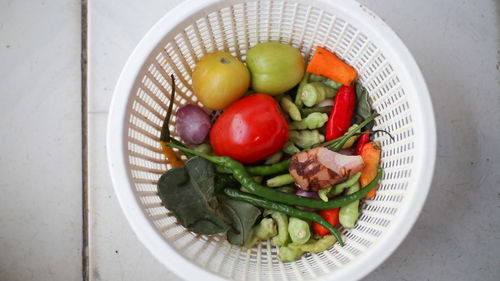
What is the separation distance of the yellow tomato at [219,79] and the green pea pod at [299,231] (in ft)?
0.90

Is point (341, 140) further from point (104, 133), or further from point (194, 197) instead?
point (104, 133)

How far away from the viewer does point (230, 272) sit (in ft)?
2.11

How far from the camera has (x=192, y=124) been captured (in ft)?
2.44

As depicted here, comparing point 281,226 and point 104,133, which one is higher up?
point 104,133

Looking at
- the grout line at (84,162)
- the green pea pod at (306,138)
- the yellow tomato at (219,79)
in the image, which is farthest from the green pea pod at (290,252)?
the grout line at (84,162)

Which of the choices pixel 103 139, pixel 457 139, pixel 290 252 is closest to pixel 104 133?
pixel 103 139

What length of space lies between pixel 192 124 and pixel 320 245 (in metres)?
0.35

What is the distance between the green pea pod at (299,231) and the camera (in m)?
0.70

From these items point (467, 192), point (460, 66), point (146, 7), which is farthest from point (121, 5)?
point (467, 192)

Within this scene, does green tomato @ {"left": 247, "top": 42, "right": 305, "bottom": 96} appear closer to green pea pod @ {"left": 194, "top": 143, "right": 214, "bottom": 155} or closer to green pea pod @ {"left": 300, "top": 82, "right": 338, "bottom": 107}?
green pea pod @ {"left": 300, "top": 82, "right": 338, "bottom": 107}

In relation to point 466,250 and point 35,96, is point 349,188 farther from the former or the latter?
point 35,96

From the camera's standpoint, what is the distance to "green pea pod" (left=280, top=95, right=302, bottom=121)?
0.74 meters

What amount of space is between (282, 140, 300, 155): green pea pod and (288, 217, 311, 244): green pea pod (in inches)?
5.5

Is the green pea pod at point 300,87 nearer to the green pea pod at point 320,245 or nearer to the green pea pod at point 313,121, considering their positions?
the green pea pod at point 313,121
